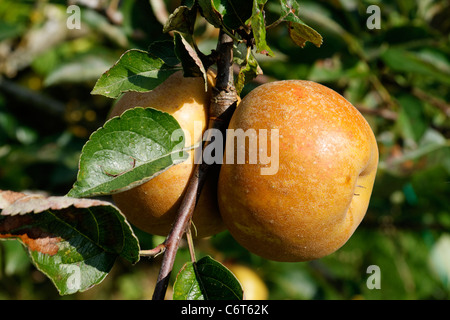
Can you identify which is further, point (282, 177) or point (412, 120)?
point (412, 120)

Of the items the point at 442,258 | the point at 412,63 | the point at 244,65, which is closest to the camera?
the point at 244,65

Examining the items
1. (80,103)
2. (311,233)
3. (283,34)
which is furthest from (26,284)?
(311,233)

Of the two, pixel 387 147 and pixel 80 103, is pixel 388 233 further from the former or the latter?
pixel 80 103

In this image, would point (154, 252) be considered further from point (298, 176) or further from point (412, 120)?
point (412, 120)

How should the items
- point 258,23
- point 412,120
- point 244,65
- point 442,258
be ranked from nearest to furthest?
1. point 258,23
2. point 244,65
3. point 412,120
4. point 442,258

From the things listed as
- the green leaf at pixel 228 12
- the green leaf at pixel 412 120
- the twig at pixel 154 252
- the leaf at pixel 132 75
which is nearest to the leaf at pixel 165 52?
the leaf at pixel 132 75

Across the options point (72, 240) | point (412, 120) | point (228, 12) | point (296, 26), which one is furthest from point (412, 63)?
point (72, 240)

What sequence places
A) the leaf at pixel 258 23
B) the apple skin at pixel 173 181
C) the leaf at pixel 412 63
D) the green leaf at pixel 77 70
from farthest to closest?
1. the green leaf at pixel 77 70
2. the leaf at pixel 412 63
3. the apple skin at pixel 173 181
4. the leaf at pixel 258 23

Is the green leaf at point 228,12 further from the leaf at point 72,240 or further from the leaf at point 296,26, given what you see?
the leaf at point 72,240
